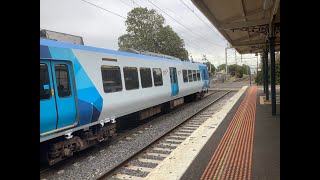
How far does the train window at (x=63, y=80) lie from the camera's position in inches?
272

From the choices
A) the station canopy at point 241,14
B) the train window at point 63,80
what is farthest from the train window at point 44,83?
the station canopy at point 241,14

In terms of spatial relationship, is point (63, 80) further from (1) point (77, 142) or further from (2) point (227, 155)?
(2) point (227, 155)

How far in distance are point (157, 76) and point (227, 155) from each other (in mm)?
6684

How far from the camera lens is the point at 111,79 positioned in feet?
30.2

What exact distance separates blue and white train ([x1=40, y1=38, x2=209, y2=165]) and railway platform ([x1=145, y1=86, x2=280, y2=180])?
90.7 inches

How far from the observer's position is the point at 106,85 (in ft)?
29.1

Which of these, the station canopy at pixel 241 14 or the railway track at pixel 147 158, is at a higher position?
the station canopy at pixel 241 14

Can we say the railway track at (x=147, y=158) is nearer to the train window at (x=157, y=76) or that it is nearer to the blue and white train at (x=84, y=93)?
the blue and white train at (x=84, y=93)

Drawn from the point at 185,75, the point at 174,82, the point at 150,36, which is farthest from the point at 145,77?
the point at 150,36

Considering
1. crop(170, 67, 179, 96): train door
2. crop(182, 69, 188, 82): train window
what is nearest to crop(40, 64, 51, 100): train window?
crop(170, 67, 179, 96): train door

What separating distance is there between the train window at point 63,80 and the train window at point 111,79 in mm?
1607
